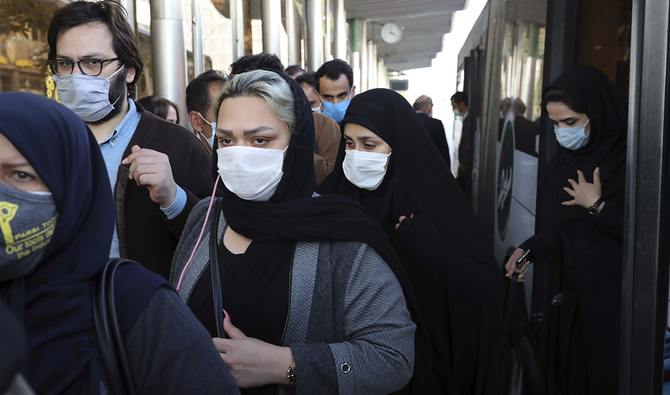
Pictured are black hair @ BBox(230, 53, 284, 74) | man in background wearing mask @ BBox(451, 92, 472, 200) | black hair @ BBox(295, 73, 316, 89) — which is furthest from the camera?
man in background wearing mask @ BBox(451, 92, 472, 200)

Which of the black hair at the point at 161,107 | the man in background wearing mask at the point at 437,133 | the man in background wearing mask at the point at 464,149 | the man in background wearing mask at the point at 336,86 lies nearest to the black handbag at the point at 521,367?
the man in background wearing mask at the point at 437,133

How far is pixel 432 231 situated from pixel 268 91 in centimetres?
96

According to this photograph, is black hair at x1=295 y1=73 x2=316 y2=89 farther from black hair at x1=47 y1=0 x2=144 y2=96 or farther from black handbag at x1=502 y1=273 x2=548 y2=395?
black hair at x1=47 y1=0 x2=144 y2=96

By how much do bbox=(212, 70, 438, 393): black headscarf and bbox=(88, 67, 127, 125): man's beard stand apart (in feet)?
2.23

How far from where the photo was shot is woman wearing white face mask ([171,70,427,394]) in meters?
1.47

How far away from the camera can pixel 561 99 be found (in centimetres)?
279

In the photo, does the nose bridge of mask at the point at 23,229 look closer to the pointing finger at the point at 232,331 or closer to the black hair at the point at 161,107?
the pointing finger at the point at 232,331

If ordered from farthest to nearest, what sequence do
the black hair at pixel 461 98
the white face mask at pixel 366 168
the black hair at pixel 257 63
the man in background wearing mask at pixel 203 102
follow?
the black hair at pixel 461 98 < the man in background wearing mask at pixel 203 102 < the black hair at pixel 257 63 < the white face mask at pixel 366 168

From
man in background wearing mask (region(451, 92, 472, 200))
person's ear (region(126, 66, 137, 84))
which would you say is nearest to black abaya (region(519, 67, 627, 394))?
person's ear (region(126, 66, 137, 84))

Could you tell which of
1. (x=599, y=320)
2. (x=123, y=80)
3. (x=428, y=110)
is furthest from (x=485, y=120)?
(x=428, y=110)

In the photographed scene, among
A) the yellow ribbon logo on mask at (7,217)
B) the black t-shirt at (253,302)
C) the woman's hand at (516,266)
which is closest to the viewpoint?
the yellow ribbon logo on mask at (7,217)

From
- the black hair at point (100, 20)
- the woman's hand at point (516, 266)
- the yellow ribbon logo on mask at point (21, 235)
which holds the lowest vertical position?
the woman's hand at point (516, 266)

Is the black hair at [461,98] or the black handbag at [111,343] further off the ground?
the black hair at [461,98]

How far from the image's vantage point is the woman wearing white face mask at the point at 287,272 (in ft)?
4.84
